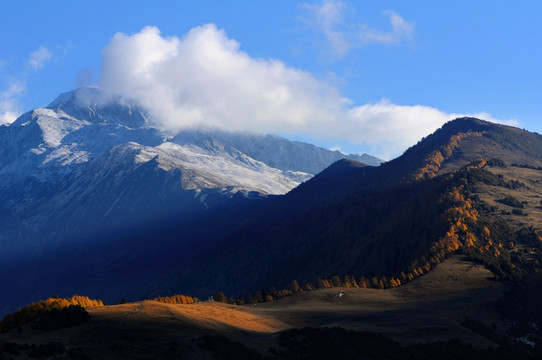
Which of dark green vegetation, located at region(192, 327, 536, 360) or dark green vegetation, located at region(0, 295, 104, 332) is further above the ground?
dark green vegetation, located at region(0, 295, 104, 332)

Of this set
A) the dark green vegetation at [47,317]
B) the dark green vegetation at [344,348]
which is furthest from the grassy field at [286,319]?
the dark green vegetation at [344,348]

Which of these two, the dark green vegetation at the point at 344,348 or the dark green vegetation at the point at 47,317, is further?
the dark green vegetation at the point at 344,348

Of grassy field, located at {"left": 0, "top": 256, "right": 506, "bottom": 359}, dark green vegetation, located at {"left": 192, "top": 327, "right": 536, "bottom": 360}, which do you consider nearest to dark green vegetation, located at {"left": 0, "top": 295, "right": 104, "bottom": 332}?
grassy field, located at {"left": 0, "top": 256, "right": 506, "bottom": 359}

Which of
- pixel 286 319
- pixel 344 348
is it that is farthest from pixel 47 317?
pixel 286 319

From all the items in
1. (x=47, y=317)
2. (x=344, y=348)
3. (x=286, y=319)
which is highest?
(x=47, y=317)

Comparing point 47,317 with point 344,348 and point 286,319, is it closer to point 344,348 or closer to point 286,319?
point 344,348

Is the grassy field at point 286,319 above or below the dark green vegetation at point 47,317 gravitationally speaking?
below

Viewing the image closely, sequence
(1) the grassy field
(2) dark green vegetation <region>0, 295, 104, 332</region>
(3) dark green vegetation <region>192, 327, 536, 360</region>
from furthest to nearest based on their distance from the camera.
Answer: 1. (3) dark green vegetation <region>192, 327, 536, 360</region>
2. (2) dark green vegetation <region>0, 295, 104, 332</region>
3. (1) the grassy field

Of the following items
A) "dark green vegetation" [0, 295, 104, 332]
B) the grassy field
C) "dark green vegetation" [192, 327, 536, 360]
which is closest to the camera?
the grassy field

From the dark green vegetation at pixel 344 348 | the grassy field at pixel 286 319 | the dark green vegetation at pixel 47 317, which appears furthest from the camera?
the dark green vegetation at pixel 344 348

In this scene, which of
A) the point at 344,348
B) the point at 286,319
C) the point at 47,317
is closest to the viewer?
the point at 47,317

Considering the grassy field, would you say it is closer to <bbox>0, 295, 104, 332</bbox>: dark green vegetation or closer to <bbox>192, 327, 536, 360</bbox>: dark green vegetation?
<bbox>0, 295, 104, 332</bbox>: dark green vegetation

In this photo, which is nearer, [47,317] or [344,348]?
[47,317]

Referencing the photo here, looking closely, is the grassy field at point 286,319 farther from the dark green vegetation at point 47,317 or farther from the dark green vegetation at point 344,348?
the dark green vegetation at point 344,348
